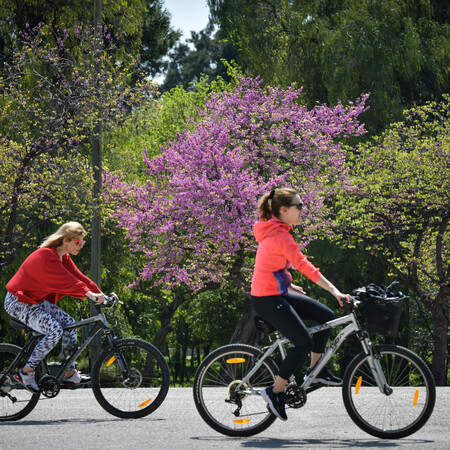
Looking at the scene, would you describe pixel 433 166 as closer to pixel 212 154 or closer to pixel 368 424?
pixel 212 154

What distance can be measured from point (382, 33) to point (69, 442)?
19833 millimetres

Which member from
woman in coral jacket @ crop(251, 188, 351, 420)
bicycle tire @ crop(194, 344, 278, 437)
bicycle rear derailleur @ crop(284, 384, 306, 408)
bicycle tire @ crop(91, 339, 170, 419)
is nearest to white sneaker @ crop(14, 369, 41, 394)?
bicycle tire @ crop(91, 339, 170, 419)

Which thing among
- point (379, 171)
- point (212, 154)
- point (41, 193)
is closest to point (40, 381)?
point (41, 193)

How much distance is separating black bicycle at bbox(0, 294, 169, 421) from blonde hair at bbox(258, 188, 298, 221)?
166 centimetres

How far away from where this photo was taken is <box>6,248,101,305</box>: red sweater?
7523 mm

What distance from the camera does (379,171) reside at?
21.3 m

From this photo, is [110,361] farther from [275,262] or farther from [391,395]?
[391,395]

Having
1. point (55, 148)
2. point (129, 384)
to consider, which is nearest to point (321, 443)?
point (129, 384)

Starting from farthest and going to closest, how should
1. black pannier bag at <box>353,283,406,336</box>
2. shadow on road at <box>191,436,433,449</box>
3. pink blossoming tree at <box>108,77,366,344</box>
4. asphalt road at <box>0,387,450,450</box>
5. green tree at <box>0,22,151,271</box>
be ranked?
1. pink blossoming tree at <box>108,77,366,344</box>
2. green tree at <box>0,22,151,271</box>
3. black pannier bag at <box>353,283,406,336</box>
4. asphalt road at <box>0,387,450,450</box>
5. shadow on road at <box>191,436,433,449</box>

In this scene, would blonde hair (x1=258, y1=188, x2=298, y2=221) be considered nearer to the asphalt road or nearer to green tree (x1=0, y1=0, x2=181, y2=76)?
the asphalt road

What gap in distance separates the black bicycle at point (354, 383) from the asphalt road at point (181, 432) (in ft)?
0.44

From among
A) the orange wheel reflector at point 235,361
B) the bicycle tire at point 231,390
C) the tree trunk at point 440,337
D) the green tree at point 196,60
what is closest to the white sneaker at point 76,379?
the bicycle tire at point 231,390

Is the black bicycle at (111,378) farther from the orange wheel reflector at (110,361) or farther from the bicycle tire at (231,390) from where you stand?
the bicycle tire at (231,390)

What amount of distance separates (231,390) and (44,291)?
1999 millimetres
